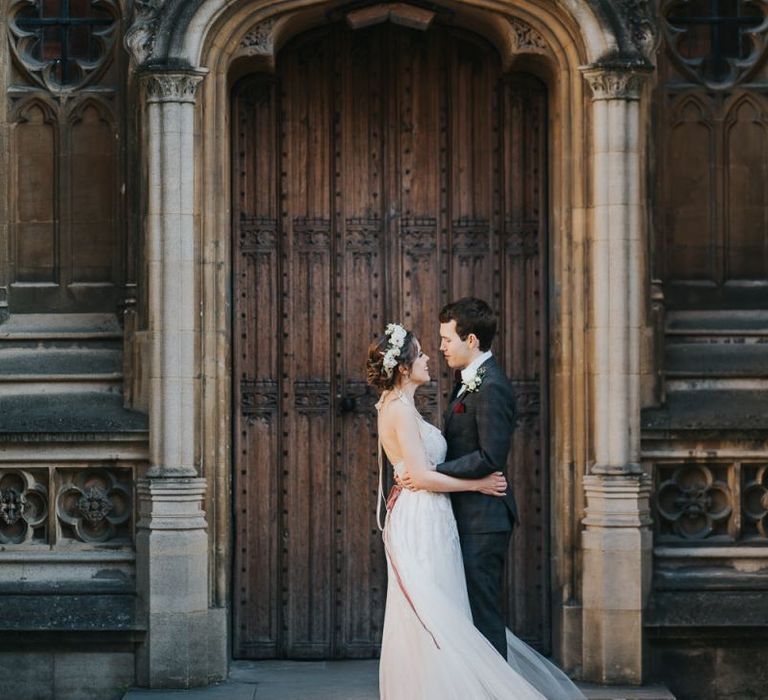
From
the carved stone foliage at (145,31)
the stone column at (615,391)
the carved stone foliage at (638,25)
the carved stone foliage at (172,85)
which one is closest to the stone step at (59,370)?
the carved stone foliage at (172,85)

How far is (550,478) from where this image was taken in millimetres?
11852

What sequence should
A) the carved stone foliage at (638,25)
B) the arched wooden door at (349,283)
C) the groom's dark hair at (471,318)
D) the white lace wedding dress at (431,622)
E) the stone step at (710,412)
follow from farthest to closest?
1. the arched wooden door at (349,283)
2. the stone step at (710,412)
3. the carved stone foliage at (638,25)
4. the groom's dark hair at (471,318)
5. the white lace wedding dress at (431,622)

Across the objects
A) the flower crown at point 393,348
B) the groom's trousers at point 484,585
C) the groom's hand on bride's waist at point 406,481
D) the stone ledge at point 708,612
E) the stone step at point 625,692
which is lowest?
the stone step at point 625,692

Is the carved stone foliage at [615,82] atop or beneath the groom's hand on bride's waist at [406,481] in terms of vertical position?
atop

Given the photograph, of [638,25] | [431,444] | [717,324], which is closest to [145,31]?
[638,25]

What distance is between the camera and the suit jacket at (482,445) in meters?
9.58

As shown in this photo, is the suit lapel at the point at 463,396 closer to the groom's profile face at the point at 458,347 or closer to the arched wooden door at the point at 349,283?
the groom's profile face at the point at 458,347

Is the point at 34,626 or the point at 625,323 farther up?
the point at 625,323

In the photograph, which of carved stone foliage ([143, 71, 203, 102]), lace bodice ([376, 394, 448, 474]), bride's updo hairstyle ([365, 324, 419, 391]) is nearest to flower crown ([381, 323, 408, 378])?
bride's updo hairstyle ([365, 324, 419, 391])

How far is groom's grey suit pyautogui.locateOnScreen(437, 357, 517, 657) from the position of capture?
959 centimetres

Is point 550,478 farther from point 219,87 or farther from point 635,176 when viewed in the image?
point 219,87

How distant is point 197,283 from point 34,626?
227 centimetres

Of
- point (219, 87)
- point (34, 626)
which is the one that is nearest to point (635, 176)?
point (219, 87)

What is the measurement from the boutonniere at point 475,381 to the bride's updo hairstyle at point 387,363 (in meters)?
0.31
